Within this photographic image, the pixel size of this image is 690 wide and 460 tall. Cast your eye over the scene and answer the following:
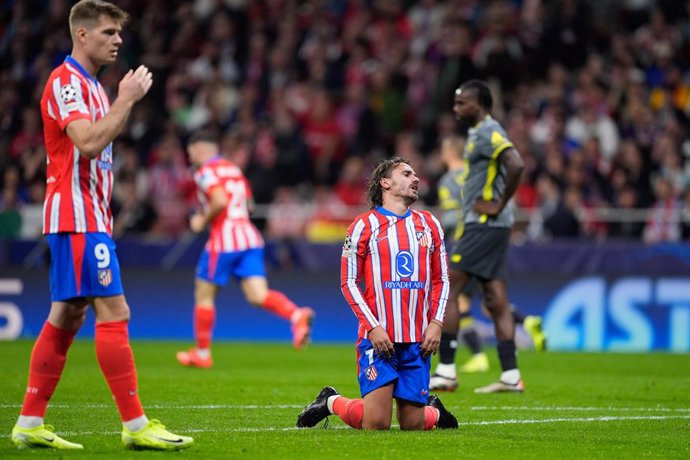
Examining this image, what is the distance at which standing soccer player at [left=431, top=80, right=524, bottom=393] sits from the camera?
1007 cm

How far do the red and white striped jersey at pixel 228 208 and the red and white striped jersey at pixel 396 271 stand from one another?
5544mm

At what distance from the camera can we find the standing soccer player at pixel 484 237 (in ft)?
33.0

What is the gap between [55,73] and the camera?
6410mm

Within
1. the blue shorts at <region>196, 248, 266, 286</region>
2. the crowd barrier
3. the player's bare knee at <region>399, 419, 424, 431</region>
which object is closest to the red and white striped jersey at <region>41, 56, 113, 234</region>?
the player's bare knee at <region>399, 419, 424, 431</region>

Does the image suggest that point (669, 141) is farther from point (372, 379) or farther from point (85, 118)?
point (85, 118)

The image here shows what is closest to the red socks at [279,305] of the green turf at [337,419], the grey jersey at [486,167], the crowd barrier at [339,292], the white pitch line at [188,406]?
the green turf at [337,419]

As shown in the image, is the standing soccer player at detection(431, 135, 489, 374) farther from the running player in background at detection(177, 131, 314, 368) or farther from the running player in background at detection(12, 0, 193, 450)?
the running player in background at detection(12, 0, 193, 450)

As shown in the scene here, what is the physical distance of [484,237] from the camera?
1018 centimetres

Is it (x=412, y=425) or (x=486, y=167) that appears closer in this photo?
(x=412, y=425)

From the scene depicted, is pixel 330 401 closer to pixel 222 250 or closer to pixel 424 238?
pixel 424 238

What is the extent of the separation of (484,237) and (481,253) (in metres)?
0.14

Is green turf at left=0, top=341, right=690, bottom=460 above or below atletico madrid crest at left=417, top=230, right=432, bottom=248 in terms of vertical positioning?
below

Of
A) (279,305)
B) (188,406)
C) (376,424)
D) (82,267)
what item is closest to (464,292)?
(279,305)

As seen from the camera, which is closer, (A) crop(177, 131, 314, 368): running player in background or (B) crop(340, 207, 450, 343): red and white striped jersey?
(B) crop(340, 207, 450, 343): red and white striped jersey
